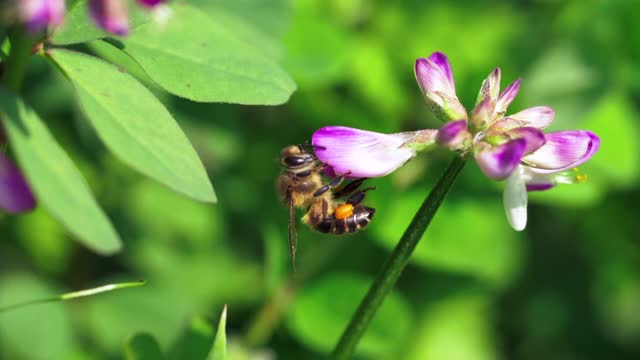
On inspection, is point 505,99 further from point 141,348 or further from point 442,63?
point 141,348

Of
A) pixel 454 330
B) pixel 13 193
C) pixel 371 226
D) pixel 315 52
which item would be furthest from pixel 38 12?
pixel 454 330

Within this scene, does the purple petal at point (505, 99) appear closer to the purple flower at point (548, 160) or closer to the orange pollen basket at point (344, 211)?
the purple flower at point (548, 160)

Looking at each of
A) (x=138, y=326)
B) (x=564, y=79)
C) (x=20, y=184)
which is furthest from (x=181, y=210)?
(x=20, y=184)

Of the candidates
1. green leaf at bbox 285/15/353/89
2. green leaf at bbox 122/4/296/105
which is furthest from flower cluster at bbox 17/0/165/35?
green leaf at bbox 285/15/353/89

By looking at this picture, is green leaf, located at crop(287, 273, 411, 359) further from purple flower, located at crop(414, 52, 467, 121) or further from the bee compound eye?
purple flower, located at crop(414, 52, 467, 121)

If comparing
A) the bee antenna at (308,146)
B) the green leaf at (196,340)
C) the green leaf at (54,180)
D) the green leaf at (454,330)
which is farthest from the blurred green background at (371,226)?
the green leaf at (54,180)

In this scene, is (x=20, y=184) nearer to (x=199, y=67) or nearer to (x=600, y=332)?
(x=199, y=67)

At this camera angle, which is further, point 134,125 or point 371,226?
point 371,226
